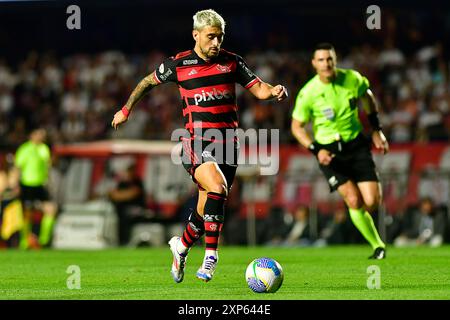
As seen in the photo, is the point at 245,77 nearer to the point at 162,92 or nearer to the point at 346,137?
the point at 346,137

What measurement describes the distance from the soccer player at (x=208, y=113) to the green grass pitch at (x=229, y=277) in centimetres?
64

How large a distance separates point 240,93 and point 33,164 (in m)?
6.65

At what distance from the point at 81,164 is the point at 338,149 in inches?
453

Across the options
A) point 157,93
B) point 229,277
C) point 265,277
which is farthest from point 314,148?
point 157,93

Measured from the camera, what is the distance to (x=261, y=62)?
27.4 m

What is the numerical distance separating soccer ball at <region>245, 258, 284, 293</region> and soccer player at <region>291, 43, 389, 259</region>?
4.40 meters

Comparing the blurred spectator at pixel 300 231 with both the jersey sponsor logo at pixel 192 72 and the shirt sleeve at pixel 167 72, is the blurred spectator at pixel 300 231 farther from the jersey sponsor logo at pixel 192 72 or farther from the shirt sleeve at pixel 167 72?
the jersey sponsor logo at pixel 192 72

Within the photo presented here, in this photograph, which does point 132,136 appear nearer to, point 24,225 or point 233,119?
point 24,225

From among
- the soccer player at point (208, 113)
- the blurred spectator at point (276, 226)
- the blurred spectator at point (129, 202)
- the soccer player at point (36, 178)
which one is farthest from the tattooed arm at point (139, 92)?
the blurred spectator at point (129, 202)

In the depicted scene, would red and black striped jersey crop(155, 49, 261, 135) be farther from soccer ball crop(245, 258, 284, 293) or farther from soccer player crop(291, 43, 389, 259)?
soccer player crop(291, 43, 389, 259)

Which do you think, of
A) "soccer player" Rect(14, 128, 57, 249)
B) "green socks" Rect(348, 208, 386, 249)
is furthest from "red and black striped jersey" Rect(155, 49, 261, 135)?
"soccer player" Rect(14, 128, 57, 249)

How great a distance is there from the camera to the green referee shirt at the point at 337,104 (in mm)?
13672

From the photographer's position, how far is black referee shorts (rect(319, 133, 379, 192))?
13.6m

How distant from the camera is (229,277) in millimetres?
11289
